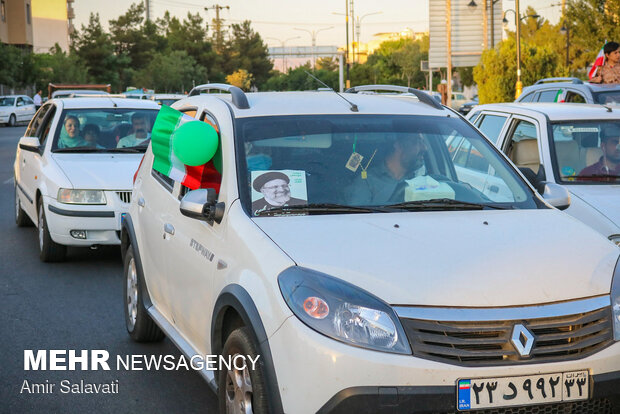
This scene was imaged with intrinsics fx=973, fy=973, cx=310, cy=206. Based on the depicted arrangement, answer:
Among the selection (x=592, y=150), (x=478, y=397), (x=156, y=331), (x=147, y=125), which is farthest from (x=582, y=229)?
(x=147, y=125)

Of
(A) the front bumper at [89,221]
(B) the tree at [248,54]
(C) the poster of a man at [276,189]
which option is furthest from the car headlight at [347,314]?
(B) the tree at [248,54]

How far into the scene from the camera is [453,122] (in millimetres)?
5500

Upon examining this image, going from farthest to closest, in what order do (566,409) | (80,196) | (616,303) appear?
(80,196) → (616,303) → (566,409)

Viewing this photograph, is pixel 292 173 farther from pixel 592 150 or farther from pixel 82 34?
pixel 82 34

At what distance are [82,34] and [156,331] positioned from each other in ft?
276

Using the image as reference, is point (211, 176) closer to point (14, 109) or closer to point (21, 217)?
point (21, 217)

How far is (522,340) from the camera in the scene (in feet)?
12.0

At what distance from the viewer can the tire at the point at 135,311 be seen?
6254 millimetres

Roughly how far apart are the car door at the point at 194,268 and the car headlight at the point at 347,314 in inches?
31.9

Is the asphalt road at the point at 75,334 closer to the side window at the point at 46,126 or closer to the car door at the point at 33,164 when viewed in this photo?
the car door at the point at 33,164

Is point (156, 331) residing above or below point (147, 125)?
below

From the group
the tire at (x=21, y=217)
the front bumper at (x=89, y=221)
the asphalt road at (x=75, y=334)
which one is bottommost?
the asphalt road at (x=75, y=334)

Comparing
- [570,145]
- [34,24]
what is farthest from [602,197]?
[34,24]

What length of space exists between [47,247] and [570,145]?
511 cm
